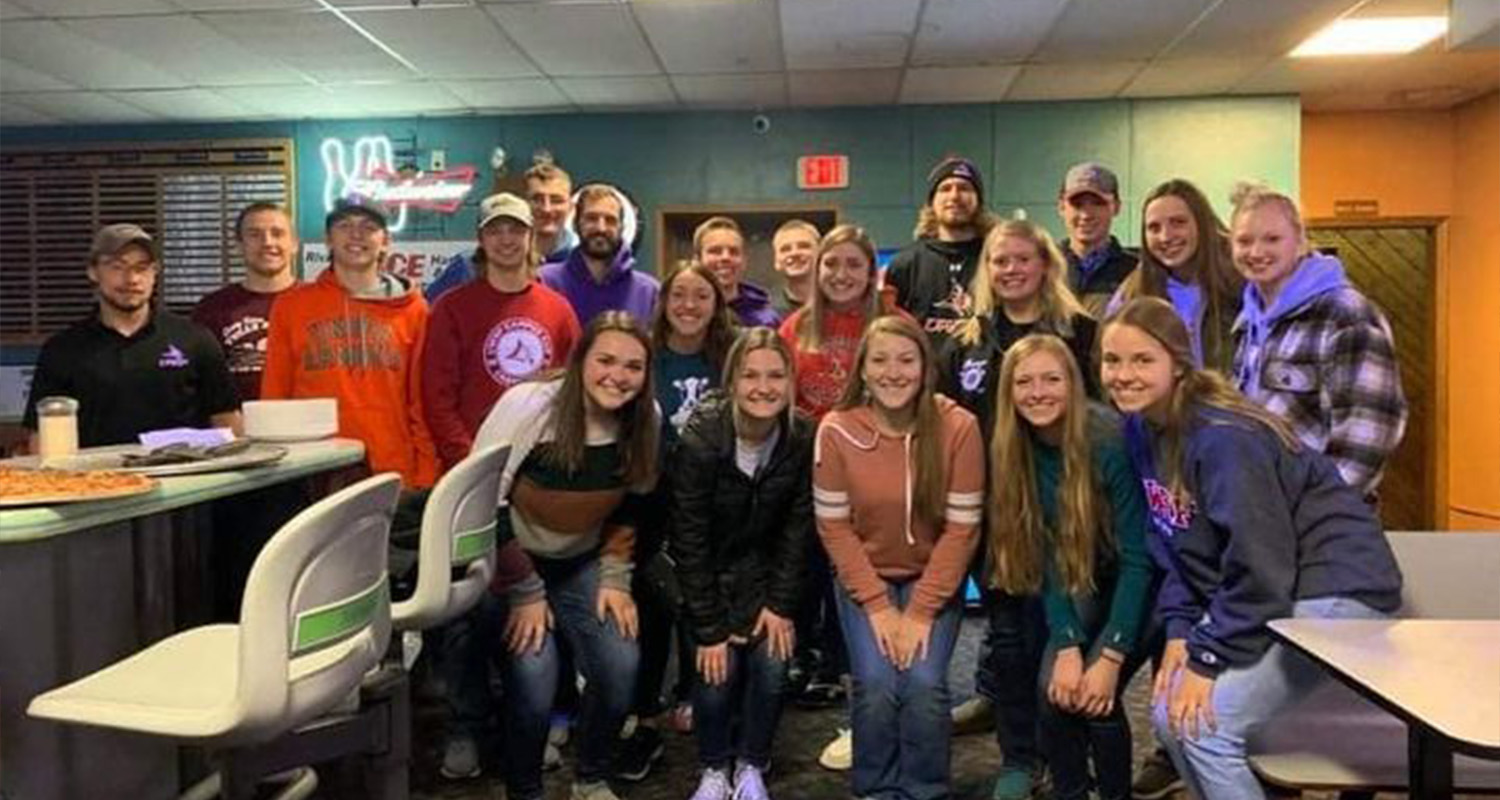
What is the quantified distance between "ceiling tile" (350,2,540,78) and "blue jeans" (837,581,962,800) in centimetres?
312

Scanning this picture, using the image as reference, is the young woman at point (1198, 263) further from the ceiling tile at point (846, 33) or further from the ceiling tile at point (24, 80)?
the ceiling tile at point (24, 80)

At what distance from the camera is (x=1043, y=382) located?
2.48 meters

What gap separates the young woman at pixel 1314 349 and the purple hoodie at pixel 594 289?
181cm

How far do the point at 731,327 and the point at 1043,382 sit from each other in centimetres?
105

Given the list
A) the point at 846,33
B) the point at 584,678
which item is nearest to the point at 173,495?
the point at 584,678

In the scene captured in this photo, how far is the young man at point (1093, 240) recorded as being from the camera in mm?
3410

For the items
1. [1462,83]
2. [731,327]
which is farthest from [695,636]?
[1462,83]

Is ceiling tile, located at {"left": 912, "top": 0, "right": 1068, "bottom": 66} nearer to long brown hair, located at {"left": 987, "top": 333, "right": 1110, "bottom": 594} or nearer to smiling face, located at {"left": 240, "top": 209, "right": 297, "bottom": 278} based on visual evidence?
long brown hair, located at {"left": 987, "top": 333, "right": 1110, "bottom": 594}

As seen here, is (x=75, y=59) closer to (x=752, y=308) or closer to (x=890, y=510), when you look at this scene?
(x=752, y=308)

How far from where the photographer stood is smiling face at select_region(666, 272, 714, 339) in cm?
312

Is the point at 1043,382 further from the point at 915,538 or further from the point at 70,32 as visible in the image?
the point at 70,32

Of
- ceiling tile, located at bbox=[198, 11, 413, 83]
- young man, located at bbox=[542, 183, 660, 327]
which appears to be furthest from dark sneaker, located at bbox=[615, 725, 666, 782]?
ceiling tile, located at bbox=[198, 11, 413, 83]

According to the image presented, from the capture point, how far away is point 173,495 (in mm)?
1832

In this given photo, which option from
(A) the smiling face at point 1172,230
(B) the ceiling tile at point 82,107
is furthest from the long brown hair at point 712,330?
(B) the ceiling tile at point 82,107
